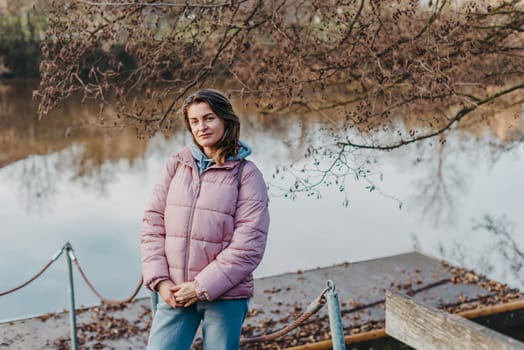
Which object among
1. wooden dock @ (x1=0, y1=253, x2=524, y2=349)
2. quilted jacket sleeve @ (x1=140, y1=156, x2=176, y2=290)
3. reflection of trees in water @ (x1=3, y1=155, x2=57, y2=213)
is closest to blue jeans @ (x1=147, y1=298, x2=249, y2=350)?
quilted jacket sleeve @ (x1=140, y1=156, x2=176, y2=290)

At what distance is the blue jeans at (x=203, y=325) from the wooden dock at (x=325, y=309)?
12.9 feet

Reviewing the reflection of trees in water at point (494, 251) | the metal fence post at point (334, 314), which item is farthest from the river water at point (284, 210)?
the metal fence post at point (334, 314)

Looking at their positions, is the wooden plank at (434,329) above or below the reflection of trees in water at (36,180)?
above

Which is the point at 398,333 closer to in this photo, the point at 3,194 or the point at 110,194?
the point at 110,194

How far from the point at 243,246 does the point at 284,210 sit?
12.5 meters

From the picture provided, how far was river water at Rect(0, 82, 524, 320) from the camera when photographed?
12.0 metres

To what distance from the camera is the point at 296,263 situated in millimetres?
12477

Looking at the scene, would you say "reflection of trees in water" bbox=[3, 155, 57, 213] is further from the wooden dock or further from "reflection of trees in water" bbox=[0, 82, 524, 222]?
the wooden dock

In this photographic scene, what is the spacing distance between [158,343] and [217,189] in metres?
0.69

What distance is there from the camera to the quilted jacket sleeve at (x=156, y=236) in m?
3.14

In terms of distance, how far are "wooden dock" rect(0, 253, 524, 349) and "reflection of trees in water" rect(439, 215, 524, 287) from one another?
5.41 feet

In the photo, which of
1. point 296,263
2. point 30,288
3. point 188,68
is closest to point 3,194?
point 30,288

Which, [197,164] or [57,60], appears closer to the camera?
[197,164]

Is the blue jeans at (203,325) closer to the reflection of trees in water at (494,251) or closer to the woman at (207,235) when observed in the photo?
the woman at (207,235)
